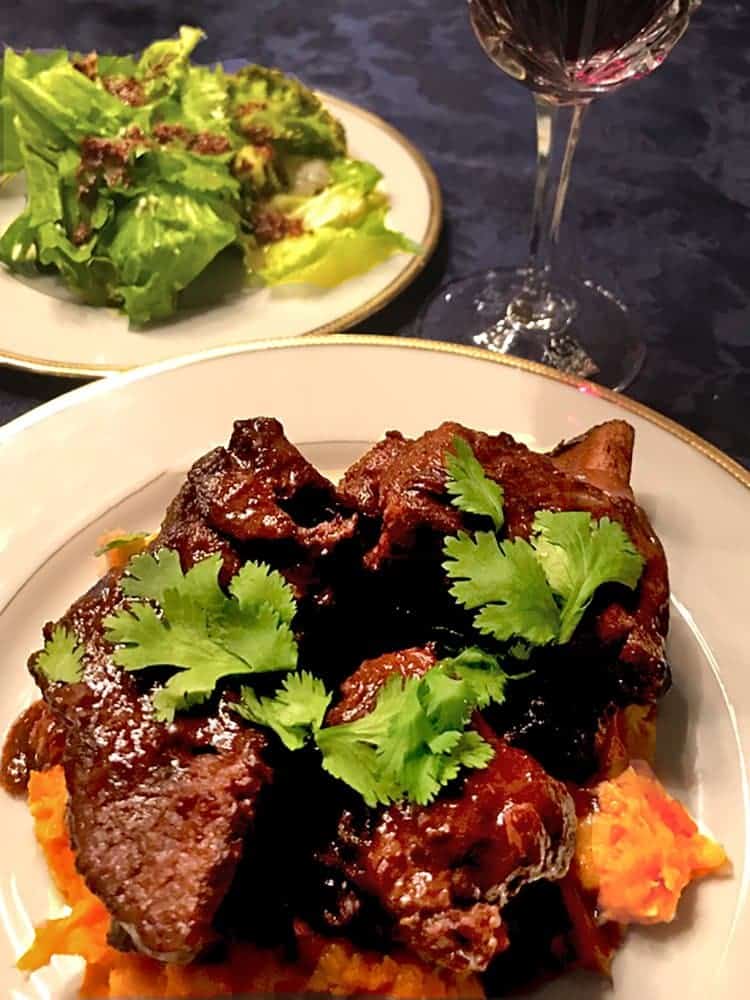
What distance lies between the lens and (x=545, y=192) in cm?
369

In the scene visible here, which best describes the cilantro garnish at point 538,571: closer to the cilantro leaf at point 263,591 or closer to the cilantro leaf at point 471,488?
the cilantro leaf at point 471,488

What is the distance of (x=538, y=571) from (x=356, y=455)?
872 millimetres

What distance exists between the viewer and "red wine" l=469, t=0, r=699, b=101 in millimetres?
2883

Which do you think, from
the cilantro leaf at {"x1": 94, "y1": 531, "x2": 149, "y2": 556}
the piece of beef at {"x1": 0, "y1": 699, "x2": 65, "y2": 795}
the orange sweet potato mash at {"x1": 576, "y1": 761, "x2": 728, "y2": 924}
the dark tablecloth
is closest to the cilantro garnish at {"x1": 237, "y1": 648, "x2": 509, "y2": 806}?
the orange sweet potato mash at {"x1": 576, "y1": 761, "x2": 728, "y2": 924}

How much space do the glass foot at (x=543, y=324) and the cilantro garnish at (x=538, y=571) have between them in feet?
4.39

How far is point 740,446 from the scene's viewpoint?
128 inches

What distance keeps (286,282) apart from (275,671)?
76.1 inches

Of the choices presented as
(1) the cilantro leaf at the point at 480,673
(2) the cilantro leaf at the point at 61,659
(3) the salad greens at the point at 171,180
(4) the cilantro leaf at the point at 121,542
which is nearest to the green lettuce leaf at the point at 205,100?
(3) the salad greens at the point at 171,180

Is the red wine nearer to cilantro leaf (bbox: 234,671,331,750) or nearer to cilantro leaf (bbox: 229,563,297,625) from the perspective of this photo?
cilantro leaf (bbox: 229,563,297,625)

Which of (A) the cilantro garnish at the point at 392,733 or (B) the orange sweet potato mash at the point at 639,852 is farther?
(B) the orange sweet potato mash at the point at 639,852

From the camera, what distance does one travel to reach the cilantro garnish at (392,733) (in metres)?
1.88

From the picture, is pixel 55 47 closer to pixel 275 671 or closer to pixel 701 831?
pixel 275 671

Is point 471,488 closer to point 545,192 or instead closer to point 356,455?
point 356,455

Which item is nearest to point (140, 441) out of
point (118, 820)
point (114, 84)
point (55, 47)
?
point (118, 820)
